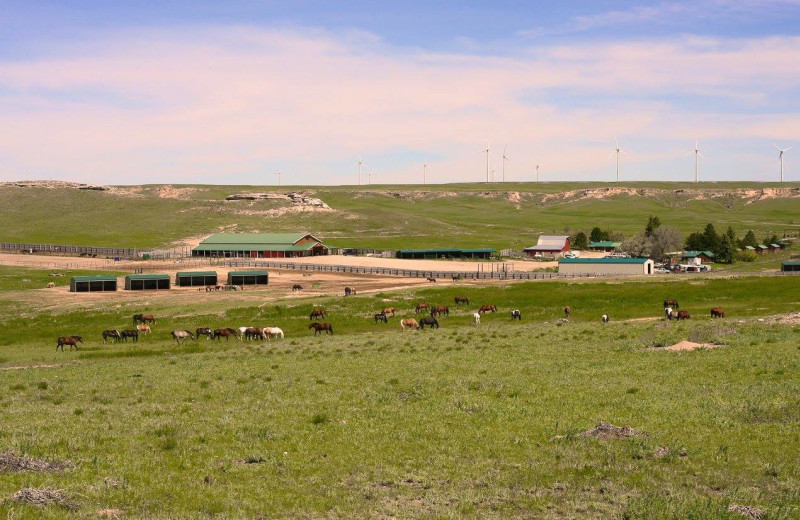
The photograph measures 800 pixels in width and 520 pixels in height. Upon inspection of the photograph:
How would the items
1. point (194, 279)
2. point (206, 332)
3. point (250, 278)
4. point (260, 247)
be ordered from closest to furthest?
point (206, 332)
point (194, 279)
point (250, 278)
point (260, 247)

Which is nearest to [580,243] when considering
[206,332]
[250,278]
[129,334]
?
[250,278]

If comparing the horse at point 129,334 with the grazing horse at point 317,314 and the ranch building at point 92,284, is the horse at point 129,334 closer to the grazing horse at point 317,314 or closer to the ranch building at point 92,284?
the grazing horse at point 317,314

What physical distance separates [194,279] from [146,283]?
638 centimetres

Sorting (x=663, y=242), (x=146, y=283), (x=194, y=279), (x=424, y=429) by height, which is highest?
(x=663, y=242)

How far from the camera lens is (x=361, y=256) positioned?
470ft

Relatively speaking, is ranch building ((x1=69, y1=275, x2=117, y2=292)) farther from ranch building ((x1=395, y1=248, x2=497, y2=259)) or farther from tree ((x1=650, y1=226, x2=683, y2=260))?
tree ((x1=650, y1=226, x2=683, y2=260))

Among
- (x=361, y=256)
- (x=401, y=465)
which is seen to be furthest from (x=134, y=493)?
(x=361, y=256)

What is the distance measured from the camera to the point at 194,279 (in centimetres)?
9494

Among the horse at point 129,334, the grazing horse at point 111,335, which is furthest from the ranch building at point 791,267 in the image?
the grazing horse at point 111,335

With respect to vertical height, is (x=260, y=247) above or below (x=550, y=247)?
above

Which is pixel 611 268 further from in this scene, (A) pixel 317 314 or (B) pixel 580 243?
(B) pixel 580 243

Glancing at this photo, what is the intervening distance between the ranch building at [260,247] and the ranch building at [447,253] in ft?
56.4

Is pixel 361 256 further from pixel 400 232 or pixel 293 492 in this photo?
pixel 293 492

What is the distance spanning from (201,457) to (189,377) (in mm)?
13023
